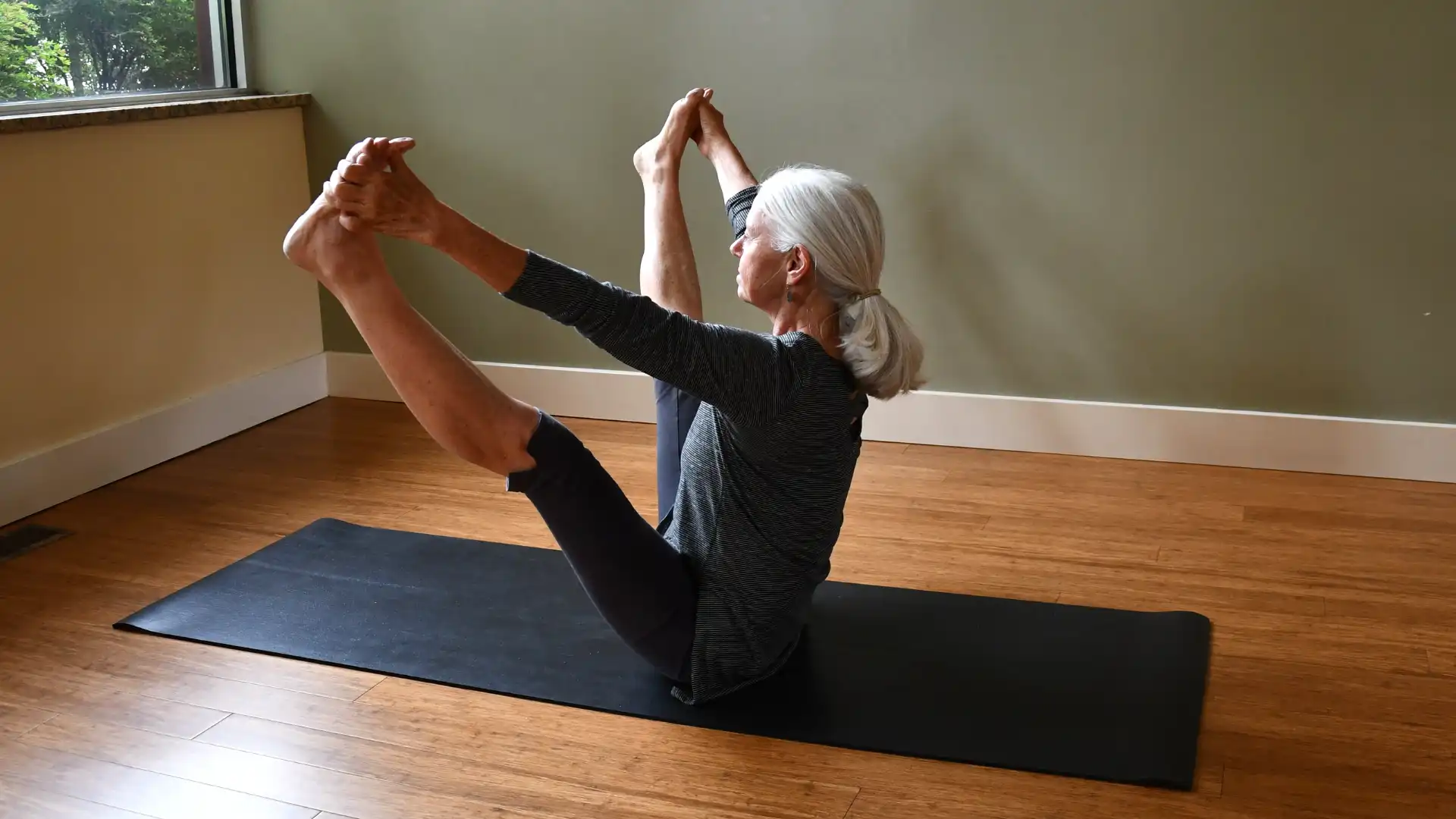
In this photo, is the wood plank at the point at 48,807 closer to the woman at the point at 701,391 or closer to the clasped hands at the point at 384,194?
the woman at the point at 701,391

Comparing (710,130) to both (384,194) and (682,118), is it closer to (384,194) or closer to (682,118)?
(682,118)

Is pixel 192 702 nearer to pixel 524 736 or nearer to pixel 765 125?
pixel 524 736

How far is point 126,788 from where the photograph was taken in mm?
1659

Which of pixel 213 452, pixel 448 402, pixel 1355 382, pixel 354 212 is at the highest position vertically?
pixel 354 212

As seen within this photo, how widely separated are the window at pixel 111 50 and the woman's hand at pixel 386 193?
1.63 metres

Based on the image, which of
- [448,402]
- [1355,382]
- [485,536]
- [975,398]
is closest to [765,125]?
[975,398]

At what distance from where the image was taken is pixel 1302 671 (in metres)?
2.00

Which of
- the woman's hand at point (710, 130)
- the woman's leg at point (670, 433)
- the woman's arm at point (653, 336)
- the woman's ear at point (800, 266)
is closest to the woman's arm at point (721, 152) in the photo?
the woman's hand at point (710, 130)

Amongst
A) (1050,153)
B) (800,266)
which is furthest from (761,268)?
(1050,153)

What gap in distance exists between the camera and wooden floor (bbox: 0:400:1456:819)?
5.41 ft

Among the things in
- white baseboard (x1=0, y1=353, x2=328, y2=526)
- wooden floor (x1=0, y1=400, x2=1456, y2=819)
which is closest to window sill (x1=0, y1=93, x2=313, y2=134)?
white baseboard (x1=0, y1=353, x2=328, y2=526)

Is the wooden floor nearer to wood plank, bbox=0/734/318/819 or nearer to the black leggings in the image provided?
wood plank, bbox=0/734/318/819

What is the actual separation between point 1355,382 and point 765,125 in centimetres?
151

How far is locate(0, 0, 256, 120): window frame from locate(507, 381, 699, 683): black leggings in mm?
1799
